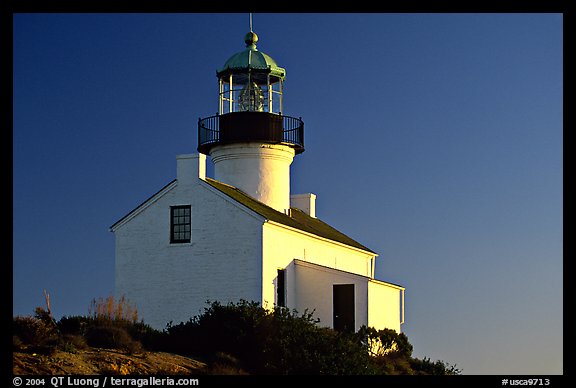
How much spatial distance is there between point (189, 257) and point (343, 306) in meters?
5.09

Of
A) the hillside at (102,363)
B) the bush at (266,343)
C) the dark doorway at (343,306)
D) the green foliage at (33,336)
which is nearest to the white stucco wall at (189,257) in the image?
the bush at (266,343)

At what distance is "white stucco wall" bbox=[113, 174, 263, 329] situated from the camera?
95.3 feet

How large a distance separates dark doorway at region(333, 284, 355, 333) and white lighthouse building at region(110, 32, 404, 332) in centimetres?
3

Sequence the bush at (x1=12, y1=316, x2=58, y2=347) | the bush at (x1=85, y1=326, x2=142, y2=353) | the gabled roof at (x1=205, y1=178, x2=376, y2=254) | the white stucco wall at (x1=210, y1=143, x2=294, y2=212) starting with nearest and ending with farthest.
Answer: the bush at (x1=12, y1=316, x2=58, y2=347), the bush at (x1=85, y1=326, x2=142, y2=353), the gabled roof at (x1=205, y1=178, x2=376, y2=254), the white stucco wall at (x1=210, y1=143, x2=294, y2=212)

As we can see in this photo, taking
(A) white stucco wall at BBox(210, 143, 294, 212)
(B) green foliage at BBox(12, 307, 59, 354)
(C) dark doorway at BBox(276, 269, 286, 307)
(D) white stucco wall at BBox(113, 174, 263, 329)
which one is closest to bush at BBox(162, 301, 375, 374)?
(D) white stucco wall at BBox(113, 174, 263, 329)

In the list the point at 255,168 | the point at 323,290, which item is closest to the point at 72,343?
the point at 323,290

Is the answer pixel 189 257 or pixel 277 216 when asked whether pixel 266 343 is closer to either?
pixel 189 257

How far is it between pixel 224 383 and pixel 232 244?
30.4 feet

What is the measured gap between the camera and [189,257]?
2959 centimetres

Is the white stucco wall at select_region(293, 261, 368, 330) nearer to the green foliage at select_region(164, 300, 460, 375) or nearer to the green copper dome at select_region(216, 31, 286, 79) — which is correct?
the green foliage at select_region(164, 300, 460, 375)

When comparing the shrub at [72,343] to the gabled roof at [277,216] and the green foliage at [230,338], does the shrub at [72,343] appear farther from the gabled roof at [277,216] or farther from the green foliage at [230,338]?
the gabled roof at [277,216]
